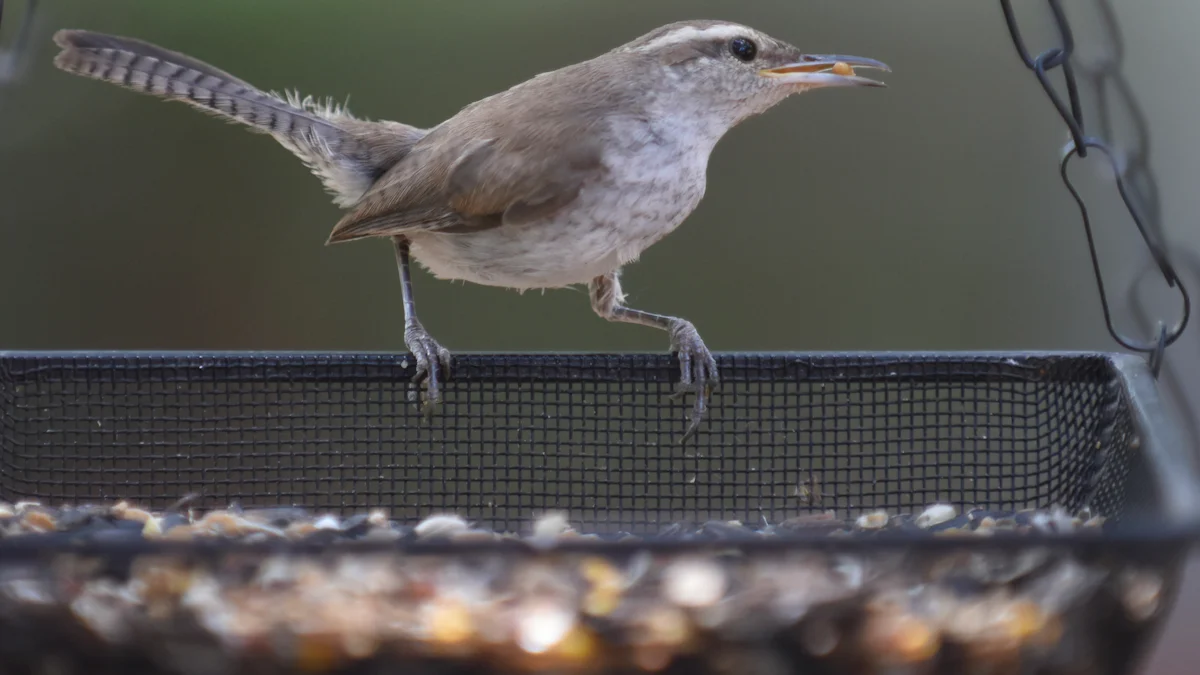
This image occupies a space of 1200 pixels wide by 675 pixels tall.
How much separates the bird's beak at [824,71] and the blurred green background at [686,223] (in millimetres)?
2299

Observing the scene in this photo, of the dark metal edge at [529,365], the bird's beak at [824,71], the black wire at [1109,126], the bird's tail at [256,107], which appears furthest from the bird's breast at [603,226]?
the black wire at [1109,126]

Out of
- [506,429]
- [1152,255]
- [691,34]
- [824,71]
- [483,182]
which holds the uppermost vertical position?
[691,34]

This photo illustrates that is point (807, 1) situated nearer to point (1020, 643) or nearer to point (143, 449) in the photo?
point (143, 449)

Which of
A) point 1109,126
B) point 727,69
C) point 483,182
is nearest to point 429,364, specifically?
point 483,182

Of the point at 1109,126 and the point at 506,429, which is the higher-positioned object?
the point at 1109,126

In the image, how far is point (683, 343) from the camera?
279cm

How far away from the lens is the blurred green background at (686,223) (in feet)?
17.0

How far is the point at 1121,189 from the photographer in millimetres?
1861

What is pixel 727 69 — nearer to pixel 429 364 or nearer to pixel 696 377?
pixel 696 377

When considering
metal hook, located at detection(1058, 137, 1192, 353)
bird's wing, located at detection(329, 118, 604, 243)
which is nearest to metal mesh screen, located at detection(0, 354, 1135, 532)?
metal hook, located at detection(1058, 137, 1192, 353)

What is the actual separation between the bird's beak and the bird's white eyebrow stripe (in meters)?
0.13

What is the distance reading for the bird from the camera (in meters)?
2.69

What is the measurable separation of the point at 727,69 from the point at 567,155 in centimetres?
50

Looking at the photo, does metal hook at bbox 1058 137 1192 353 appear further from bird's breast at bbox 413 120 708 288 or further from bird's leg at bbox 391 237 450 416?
bird's leg at bbox 391 237 450 416
